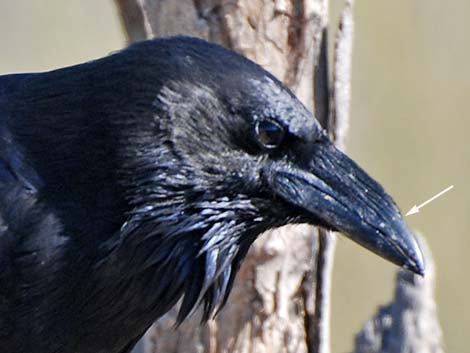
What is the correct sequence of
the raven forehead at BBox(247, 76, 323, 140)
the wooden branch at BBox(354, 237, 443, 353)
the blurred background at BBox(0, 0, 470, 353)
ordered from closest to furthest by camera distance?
the raven forehead at BBox(247, 76, 323, 140) < the wooden branch at BBox(354, 237, 443, 353) < the blurred background at BBox(0, 0, 470, 353)

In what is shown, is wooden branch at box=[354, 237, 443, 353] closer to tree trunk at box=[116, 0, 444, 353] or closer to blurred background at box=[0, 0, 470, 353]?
tree trunk at box=[116, 0, 444, 353]

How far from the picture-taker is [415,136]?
7.93 metres

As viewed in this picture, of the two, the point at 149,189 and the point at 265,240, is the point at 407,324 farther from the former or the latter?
the point at 149,189

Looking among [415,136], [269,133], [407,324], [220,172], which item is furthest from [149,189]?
[415,136]

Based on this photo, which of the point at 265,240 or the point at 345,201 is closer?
the point at 345,201

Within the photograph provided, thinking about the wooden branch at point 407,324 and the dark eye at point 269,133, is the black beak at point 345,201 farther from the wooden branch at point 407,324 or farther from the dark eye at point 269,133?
the wooden branch at point 407,324

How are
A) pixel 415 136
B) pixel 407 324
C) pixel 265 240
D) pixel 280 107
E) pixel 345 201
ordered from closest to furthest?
pixel 280 107 → pixel 345 201 → pixel 265 240 → pixel 407 324 → pixel 415 136

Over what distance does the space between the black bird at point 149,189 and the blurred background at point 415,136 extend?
4.08 metres

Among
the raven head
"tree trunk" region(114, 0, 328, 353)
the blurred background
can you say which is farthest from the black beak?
the blurred background

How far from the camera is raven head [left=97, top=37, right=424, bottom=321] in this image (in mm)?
3580

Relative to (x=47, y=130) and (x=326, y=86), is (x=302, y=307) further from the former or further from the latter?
(x=47, y=130)

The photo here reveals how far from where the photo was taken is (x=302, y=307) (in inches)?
181

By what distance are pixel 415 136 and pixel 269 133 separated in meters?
4.43

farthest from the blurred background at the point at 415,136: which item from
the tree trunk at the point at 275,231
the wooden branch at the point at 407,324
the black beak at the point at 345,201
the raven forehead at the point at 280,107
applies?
the raven forehead at the point at 280,107
